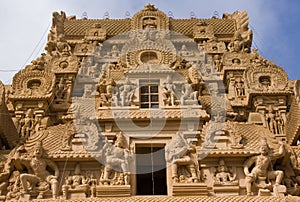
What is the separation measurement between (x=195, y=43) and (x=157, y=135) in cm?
764

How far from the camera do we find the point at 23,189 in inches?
574

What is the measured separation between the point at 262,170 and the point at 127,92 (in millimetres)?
4924

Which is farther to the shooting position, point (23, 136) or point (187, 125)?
point (23, 136)

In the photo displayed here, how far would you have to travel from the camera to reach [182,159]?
15.2 m

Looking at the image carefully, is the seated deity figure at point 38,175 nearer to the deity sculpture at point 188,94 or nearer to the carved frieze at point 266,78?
the deity sculpture at point 188,94

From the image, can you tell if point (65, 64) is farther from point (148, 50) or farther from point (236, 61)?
point (236, 61)

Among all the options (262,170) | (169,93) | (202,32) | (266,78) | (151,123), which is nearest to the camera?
(262,170)

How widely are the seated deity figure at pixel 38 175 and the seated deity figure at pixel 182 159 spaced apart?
298 centimetres

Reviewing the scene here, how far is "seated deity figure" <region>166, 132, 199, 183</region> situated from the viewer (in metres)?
14.9

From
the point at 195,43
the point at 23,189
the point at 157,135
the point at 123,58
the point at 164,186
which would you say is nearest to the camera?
the point at 23,189

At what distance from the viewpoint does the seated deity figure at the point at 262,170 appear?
14.7 meters

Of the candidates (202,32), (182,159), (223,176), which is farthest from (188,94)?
Answer: (202,32)

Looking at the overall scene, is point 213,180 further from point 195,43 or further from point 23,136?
point 195,43

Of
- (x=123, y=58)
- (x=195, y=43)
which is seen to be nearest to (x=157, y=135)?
(x=123, y=58)
